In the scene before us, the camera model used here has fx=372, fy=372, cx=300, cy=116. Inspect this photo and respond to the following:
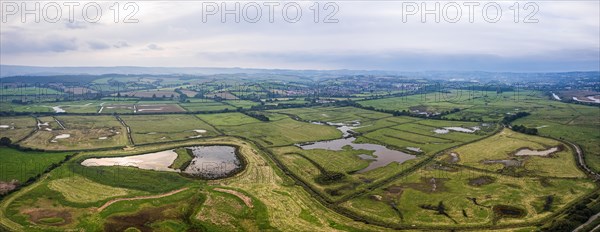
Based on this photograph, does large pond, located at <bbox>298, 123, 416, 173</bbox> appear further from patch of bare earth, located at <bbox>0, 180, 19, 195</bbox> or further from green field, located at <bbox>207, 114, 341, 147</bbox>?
patch of bare earth, located at <bbox>0, 180, 19, 195</bbox>

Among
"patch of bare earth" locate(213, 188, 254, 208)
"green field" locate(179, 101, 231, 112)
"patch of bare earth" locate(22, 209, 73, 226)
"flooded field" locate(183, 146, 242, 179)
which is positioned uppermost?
"green field" locate(179, 101, 231, 112)

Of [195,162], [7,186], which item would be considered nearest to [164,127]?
[195,162]

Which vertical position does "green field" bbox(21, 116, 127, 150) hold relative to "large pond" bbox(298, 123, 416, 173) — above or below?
above

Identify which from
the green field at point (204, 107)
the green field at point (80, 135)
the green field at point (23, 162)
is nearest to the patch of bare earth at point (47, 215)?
the green field at point (23, 162)

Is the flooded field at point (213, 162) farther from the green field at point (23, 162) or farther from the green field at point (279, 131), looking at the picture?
the green field at point (23, 162)

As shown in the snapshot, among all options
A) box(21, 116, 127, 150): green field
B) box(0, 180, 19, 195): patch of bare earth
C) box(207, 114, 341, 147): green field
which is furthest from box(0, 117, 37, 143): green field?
box(207, 114, 341, 147): green field

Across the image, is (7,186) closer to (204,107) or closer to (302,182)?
(302,182)

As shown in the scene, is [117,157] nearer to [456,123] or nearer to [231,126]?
[231,126]
